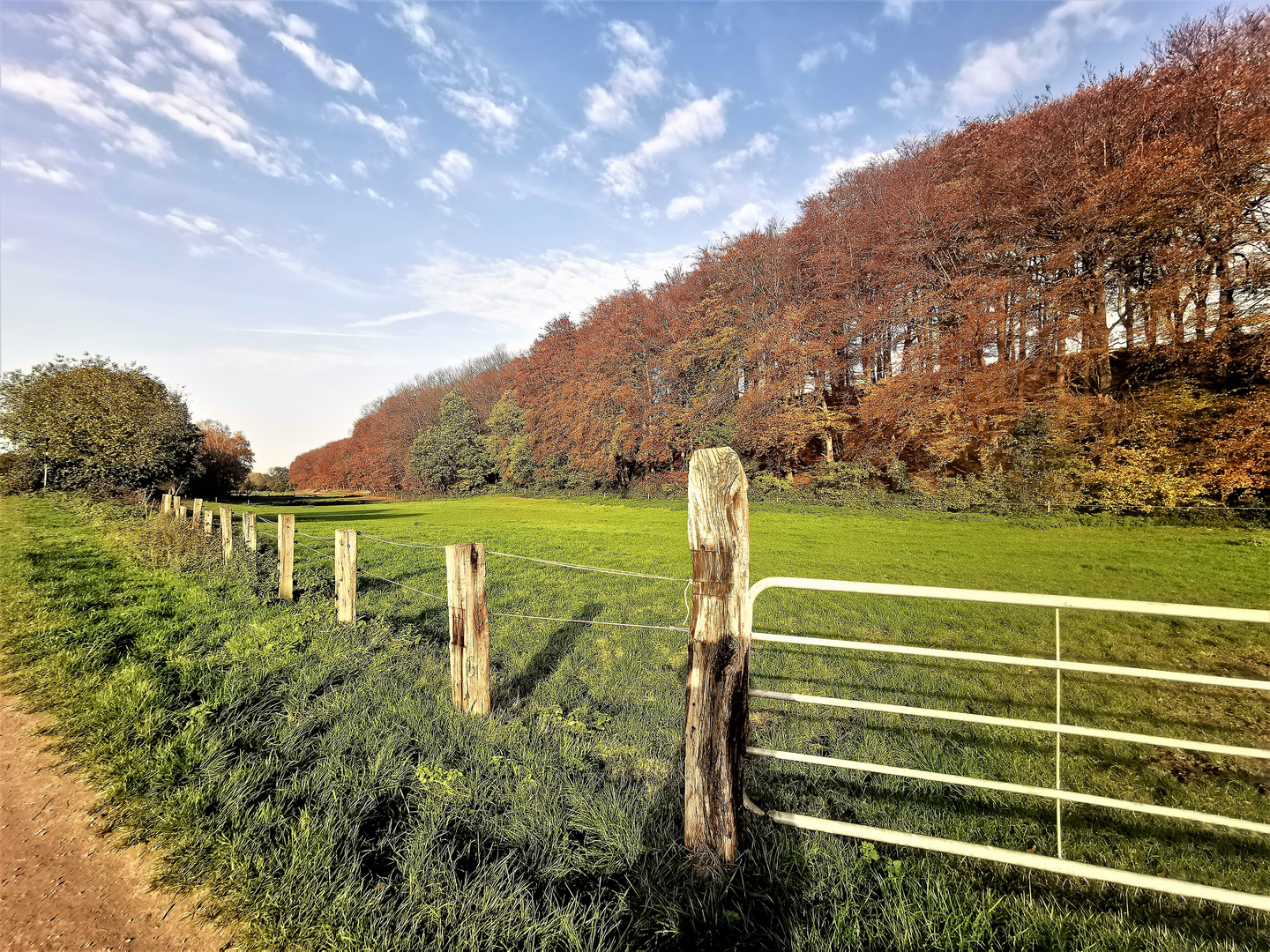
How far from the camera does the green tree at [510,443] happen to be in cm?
4334

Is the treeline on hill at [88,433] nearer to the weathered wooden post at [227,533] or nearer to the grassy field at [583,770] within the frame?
the weathered wooden post at [227,533]

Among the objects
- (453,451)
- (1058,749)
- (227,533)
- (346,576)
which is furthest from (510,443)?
(1058,749)

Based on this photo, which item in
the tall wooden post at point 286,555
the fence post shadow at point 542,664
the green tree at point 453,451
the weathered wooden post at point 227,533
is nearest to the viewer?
the fence post shadow at point 542,664

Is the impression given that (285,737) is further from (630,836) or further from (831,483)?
(831,483)

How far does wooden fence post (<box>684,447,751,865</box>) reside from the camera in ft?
7.77

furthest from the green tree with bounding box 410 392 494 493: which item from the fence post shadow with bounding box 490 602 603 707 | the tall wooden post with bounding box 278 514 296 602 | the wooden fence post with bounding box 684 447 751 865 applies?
the wooden fence post with bounding box 684 447 751 865

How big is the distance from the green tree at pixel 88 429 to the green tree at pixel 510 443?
22219mm

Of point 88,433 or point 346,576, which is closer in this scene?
point 346,576

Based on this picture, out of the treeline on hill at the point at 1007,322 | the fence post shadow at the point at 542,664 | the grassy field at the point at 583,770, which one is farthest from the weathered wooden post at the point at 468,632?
the treeline on hill at the point at 1007,322

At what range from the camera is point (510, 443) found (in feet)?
150

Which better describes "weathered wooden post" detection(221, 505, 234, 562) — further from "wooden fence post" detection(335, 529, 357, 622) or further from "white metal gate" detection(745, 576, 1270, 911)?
"white metal gate" detection(745, 576, 1270, 911)

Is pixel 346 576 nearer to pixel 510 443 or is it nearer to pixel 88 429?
pixel 88 429

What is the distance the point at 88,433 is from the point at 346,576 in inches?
1113

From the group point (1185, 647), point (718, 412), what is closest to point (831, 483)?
point (718, 412)
